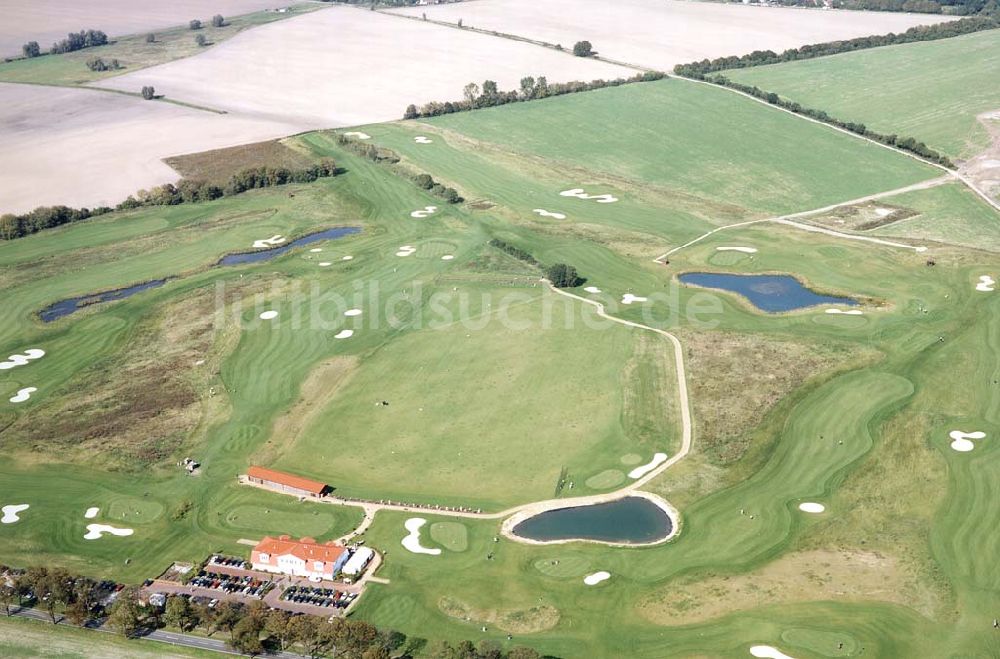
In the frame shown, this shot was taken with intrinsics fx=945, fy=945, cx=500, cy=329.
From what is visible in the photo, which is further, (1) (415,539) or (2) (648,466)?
(2) (648,466)

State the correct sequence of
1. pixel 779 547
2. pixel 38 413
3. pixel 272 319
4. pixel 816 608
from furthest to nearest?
pixel 272 319
pixel 38 413
pixel 779 547
pixel 816 608

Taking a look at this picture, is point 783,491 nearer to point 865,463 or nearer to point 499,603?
point 865,463

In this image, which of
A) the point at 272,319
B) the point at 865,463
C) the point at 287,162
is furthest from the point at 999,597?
the point at 287,162

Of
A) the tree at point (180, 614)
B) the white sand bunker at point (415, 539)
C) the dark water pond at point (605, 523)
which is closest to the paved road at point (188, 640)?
the tree at point (180, 614)

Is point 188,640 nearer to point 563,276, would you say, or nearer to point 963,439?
point 563,276

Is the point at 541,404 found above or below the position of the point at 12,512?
above

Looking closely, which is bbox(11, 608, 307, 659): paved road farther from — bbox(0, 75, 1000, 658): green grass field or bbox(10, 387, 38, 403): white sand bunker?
bbox(10, 387, 38, 403): white sand bunker

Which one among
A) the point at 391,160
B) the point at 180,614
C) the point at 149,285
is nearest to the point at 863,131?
the point at 391,160

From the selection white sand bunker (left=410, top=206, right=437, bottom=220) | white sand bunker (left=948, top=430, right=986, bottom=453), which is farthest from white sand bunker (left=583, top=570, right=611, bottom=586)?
white sand bunker (left=410, top=206, right=437, bottom=220)
